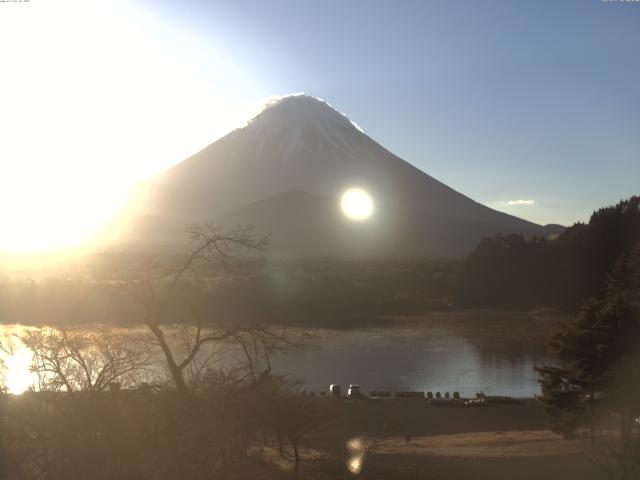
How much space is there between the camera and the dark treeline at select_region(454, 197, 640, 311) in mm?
38344

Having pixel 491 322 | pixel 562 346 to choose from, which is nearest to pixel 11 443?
pixel 562 346

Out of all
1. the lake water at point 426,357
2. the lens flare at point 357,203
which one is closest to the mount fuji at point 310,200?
the lens flare at point 357,203

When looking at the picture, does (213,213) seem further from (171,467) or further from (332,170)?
(171,467)

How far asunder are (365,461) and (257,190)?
263ft

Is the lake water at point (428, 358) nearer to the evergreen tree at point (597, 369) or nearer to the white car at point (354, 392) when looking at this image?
the white car at point (354, 392)

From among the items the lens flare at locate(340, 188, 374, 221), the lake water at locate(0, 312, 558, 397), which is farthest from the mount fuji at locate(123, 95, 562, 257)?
the lake water at locate(0, 312, 558, 397)

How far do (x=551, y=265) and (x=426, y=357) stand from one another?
21.4 meters

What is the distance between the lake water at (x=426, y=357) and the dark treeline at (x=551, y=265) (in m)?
6.86

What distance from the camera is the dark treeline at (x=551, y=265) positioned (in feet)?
126

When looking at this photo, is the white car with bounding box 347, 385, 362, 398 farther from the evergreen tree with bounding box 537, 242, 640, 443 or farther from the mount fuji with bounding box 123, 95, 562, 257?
the mount fuji with bounding box 123, 95, 562, 257

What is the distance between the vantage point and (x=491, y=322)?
1332 inches

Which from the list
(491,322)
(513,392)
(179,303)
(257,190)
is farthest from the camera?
(257,190)

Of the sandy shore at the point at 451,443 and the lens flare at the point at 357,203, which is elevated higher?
the lens flare at the point at 357,203

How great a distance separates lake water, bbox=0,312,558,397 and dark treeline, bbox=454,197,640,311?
686 cm
